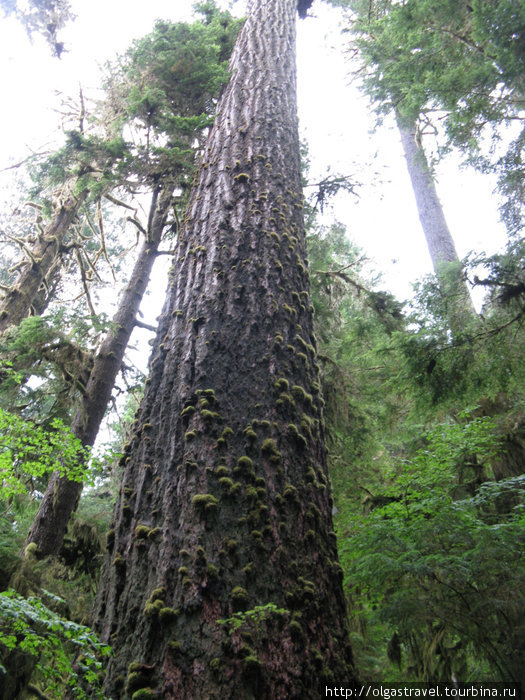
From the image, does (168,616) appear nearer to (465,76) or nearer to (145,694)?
(145,694)

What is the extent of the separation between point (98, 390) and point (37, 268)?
3.94 m

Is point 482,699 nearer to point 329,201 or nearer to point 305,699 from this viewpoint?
point 305,699

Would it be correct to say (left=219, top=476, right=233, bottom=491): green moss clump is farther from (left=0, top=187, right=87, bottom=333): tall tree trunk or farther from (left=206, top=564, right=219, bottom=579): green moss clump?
(left=0, top=187, right=87, bottom=333): tall tree trunk

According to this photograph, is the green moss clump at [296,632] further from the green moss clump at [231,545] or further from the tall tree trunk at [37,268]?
the tall tree trunk at [37,268]

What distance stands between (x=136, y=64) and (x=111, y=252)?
851 centimetres

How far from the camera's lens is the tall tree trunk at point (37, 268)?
8719 mm

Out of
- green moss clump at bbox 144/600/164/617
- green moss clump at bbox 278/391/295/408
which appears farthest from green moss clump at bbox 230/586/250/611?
green moss clump at bbox 278/391/295/408


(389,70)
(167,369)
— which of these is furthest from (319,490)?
(389,70)

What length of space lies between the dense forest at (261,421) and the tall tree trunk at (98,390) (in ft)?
0.12

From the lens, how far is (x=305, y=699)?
4.78ft

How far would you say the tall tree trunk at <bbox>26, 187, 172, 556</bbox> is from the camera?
576 cm

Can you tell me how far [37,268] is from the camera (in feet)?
30.5

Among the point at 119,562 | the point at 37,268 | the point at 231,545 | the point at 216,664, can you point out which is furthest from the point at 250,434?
the point at 37,268

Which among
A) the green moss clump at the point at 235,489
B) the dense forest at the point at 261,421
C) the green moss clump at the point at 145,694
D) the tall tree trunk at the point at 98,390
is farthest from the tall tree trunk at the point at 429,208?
the green moss clump at the point at 145,694
